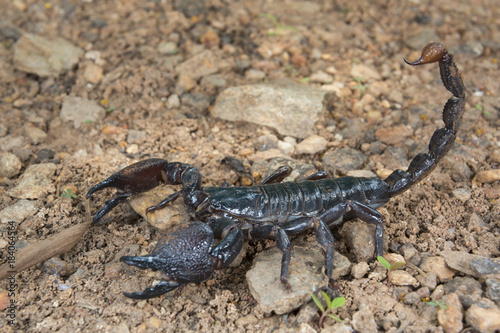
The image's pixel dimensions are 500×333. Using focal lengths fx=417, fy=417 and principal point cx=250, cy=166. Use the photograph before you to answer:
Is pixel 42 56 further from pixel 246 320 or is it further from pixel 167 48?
pixel 246 320

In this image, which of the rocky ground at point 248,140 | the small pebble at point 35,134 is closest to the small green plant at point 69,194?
the rocky ground at point 248,140

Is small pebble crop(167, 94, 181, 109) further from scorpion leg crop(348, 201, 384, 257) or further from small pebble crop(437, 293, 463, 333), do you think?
small pebble crop(437, 293, 463, 333)

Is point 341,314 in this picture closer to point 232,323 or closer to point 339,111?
point 232,323

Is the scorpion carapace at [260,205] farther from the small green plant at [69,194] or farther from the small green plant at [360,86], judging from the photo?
the small green plant at [360,86]

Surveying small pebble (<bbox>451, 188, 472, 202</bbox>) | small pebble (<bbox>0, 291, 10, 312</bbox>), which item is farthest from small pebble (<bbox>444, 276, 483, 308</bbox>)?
small pebble (<bbox>0, 291, 10, 312</bbox>)

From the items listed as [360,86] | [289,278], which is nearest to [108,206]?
[289,278]

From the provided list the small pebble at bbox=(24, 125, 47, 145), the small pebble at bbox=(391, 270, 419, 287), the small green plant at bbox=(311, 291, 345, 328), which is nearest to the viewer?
the small green plant at bbox=(311, 291, 345, 328)
